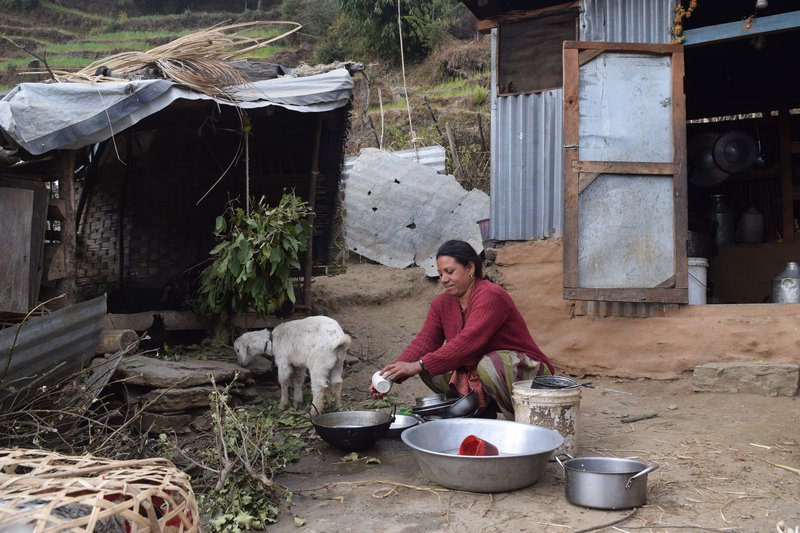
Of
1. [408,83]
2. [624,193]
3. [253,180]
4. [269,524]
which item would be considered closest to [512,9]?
[624,193]

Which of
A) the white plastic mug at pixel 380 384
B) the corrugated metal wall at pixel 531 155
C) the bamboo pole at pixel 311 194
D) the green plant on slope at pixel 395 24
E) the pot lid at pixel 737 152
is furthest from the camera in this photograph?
the green plant on slope at pixel 395 24

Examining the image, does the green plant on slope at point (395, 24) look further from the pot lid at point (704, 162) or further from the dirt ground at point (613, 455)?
the dirt ground at point (613, 455)

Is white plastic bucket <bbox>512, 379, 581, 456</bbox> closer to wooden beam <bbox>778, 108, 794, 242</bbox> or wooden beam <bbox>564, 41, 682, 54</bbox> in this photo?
wooden beam <bbox>564, 41, 682, 54</bbox>

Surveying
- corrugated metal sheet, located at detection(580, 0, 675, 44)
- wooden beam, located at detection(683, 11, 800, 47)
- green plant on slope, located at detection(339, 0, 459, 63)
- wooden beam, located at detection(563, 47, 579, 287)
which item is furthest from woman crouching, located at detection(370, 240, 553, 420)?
green plant on slope, located at detection(339, 0, 459, 63)

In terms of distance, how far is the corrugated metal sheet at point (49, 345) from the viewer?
3953 millimetres

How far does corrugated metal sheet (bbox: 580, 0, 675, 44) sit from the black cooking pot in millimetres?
3945

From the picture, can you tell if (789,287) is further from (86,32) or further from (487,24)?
(86,32)

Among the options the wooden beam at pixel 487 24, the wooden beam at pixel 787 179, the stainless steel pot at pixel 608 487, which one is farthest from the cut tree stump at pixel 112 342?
the wooden beam at pixel 787 179

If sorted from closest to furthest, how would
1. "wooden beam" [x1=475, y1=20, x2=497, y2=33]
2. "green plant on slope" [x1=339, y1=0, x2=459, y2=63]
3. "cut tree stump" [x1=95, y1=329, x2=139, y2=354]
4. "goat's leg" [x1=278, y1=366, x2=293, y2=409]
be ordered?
"cut tree stump" [x1=95, y1=329, x2=139, y2=354]
"goat's leg" [x1=278, y1=366, x2=293, y2=409]
"wooden beam" [x1=475, y1=20, x2=497, y2=33]
"green plant on slope" [x1=339, y1=0, x2=459, y2=63]

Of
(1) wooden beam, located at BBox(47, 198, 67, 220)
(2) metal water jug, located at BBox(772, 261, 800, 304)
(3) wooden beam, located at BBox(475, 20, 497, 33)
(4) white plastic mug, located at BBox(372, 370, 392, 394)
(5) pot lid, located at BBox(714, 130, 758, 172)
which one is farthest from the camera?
(5) pot lid, located at BBox(714, 130, 758, 172)

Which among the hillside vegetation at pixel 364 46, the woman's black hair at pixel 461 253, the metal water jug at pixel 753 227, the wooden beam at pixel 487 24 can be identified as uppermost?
the hillside vegetation at pixel 364 46

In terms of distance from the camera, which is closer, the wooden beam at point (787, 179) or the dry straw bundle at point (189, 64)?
the dry straw bundle at point (189, 64)

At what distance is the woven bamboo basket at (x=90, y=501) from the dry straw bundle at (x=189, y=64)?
12.9ft

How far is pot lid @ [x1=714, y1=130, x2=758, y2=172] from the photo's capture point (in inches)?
330
